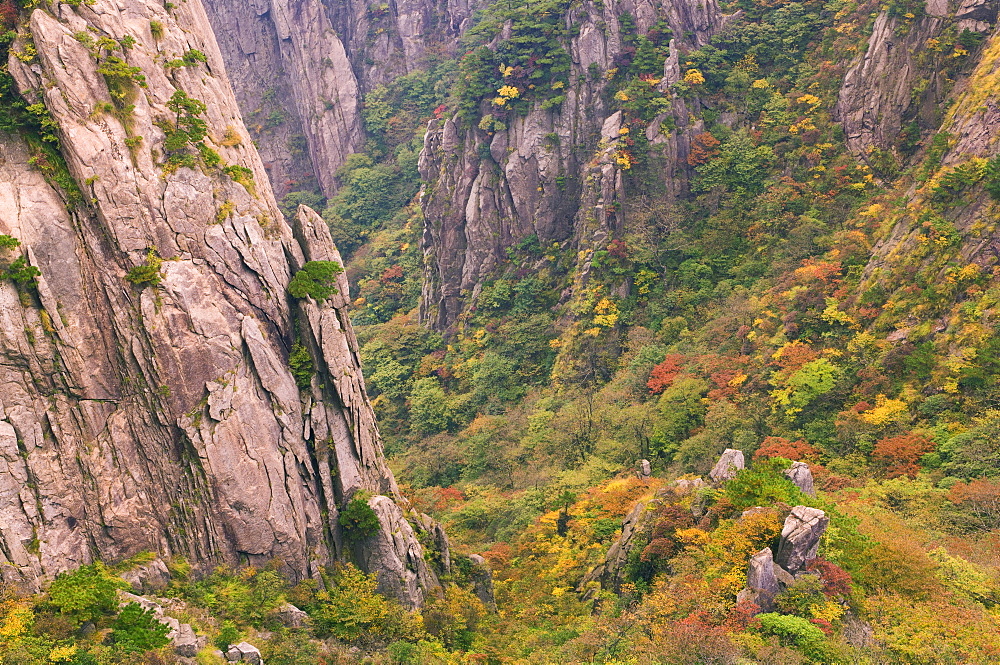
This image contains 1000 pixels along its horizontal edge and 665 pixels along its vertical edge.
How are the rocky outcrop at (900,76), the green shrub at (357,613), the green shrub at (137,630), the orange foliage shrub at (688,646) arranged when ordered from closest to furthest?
1. the green shrub at (137,630)
2. the orange foliage shrub at (688,646)
3. the green shrub at (357,613)
4. the rocky outcrop at (900,76)

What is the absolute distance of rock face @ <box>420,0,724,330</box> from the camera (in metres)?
47.1

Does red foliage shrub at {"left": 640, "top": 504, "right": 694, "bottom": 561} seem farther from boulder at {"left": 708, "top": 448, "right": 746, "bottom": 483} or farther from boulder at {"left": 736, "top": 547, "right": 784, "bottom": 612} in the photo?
boulder at {"left": 736, "top": 547, "right": 784, "bottom": 612}

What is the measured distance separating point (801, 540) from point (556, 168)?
36.7 m

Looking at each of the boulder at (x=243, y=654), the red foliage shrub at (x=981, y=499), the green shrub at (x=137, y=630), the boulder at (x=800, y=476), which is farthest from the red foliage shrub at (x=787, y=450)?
the green shrub at (x=137, y=630)

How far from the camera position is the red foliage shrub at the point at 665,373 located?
36500mm

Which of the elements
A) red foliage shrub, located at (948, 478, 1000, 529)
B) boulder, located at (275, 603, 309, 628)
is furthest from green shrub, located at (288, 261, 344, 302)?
red foliage shrub, located at (948, 478, 1000, 529)

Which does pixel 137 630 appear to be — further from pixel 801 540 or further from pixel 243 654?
pixel 801 540

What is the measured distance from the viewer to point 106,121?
2027 centimetres

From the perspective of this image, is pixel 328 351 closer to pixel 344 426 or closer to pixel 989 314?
pixel 344 426

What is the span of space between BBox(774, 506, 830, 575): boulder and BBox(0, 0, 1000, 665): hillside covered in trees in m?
0.06

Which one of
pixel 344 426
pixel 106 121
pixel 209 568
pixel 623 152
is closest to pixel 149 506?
pixel 209 568

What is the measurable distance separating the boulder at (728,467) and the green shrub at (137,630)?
56.3 feet

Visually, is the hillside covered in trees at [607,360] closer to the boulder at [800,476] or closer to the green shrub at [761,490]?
the green shrub at [761,490]

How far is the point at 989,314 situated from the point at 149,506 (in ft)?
102
